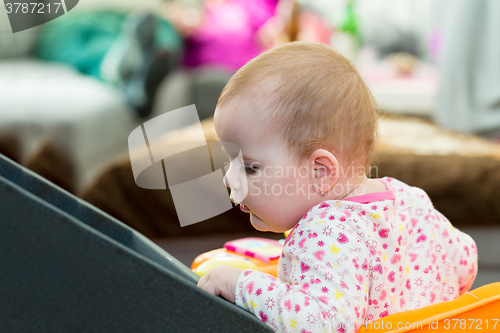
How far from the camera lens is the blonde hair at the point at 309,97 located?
0.47 metres

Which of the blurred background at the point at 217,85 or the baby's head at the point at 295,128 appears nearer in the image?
the baby's head at the point at 295,128

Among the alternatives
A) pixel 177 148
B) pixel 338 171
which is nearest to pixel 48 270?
pixel 338 171

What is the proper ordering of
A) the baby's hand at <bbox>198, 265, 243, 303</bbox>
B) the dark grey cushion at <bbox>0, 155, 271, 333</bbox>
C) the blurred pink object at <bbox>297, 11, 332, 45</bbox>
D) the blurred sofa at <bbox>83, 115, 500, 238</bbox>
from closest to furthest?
the dark grey cushion at <bbox>0, 155, 271, 333</bbox> → the baby's hand at <bbox>198, 265, 243, 303</bbox> → the blurred sofa at <bbox>83, 115, 500, 238</bbox> → the blurred pink object at <bbox>297, 11, 332, 45</bbox>

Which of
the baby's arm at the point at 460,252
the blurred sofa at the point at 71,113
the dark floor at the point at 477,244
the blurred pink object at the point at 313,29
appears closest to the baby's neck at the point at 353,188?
the baby's arm at the point at 460,252

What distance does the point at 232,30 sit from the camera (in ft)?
8.05


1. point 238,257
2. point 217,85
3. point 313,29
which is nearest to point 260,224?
point 238,257

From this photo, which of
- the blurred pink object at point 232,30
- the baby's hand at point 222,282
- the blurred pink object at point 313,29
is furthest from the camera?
the blurred pink object at point 232,30

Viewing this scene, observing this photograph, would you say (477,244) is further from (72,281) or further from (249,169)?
A: (72,281)

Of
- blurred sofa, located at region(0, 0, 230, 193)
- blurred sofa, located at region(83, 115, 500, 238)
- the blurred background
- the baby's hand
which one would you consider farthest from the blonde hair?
blurred sofa, located at region(0, 0, 230, 193)

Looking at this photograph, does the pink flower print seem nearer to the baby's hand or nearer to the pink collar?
the baby's hand

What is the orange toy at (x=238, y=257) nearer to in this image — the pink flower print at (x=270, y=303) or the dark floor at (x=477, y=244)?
the pink flower print at (x=270, y=303)

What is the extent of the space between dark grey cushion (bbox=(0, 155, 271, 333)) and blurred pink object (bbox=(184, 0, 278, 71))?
2.15 m

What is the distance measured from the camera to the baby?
419mm

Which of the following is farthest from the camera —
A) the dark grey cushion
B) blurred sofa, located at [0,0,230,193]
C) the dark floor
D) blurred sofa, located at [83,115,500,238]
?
blurred sofa, located at [0,0,230,193]
